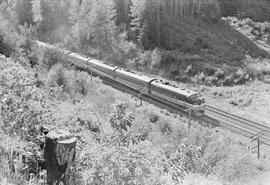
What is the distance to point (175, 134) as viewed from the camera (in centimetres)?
1952

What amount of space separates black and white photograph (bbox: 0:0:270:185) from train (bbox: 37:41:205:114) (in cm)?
10

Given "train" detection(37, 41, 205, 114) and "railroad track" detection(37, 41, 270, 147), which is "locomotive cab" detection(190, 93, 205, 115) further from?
"railroad track" detection(37, 41, 270, 147)

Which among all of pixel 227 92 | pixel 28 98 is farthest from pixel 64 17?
pixel 28 98

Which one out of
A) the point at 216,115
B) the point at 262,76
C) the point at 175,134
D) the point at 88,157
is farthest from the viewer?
the point at 262,76

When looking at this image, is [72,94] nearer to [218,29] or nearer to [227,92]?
[227,92]

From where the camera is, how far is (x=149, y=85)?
30.2 m

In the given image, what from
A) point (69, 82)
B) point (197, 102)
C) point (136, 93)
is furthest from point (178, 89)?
point (69, 82)

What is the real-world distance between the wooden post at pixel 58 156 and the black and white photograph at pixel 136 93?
20mm

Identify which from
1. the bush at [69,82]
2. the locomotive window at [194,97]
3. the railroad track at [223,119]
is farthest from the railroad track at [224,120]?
the bush at [69,82]

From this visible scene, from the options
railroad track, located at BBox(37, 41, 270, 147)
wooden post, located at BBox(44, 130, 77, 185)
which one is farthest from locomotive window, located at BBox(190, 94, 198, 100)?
wooden post, located at BBox(44, 130, 77, 185)

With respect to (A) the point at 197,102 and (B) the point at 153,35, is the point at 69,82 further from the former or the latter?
(B) the point at 153,35

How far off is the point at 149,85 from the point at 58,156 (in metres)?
24.0

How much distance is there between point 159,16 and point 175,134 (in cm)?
2825

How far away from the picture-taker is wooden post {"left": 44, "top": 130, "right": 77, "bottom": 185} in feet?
20.9
